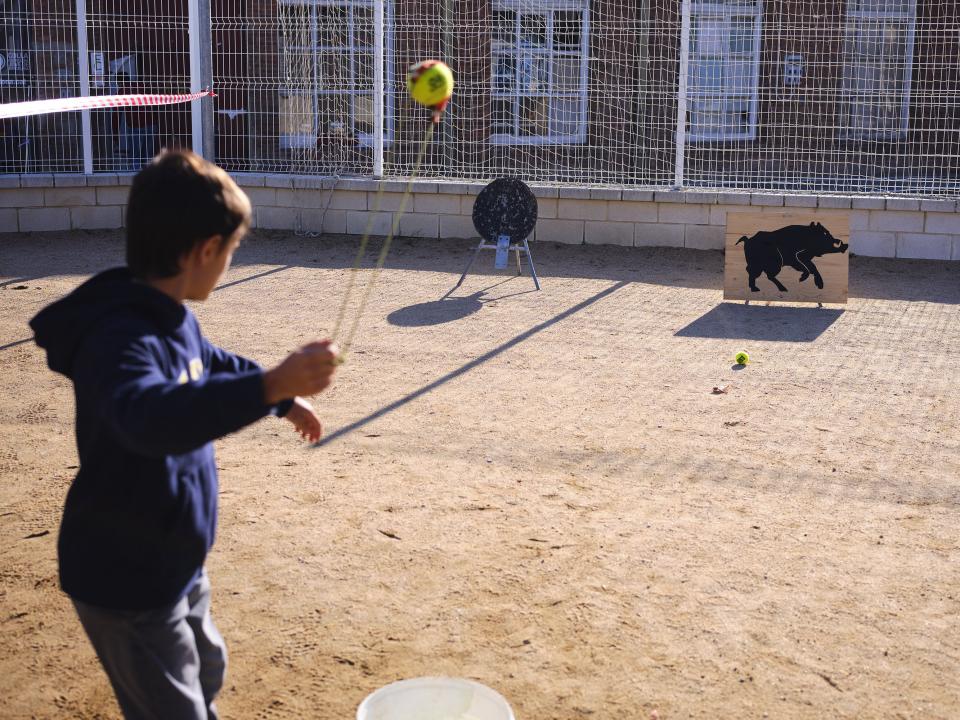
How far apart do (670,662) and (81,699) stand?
6.35 feet

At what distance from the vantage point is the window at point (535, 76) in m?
15.4

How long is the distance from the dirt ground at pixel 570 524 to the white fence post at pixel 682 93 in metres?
4.01

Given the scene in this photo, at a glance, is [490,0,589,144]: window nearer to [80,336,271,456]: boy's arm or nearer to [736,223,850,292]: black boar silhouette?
[736,223,850,292]: black boar silhouette

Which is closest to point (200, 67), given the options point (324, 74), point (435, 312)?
point (324, 74)

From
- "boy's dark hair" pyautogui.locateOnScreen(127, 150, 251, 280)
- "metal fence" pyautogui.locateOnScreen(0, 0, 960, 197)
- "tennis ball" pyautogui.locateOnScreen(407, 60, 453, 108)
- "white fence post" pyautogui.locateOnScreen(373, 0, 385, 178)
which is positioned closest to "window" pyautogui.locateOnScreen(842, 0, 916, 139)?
"metal fence" pyautogui.locateOnScreen(0, 0, 960, 197)

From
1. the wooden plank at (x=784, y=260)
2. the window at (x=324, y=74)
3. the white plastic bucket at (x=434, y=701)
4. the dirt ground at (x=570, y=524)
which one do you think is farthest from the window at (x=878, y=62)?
the white plastic bucket at (x=434, y=701)

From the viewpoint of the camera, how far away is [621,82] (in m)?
15.8

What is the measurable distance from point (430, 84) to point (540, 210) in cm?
1023

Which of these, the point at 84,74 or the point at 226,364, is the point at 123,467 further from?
the point at 84,74

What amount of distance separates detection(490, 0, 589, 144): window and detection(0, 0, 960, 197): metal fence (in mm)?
30

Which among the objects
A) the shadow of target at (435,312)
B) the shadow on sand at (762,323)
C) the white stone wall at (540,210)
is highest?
the white stone wall at (540,210)

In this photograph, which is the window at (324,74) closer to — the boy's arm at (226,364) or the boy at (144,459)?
the boy's arm at (226,364)

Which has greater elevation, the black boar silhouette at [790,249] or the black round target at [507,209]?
the black round target at [507,209]

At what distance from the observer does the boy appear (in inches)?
83.6
